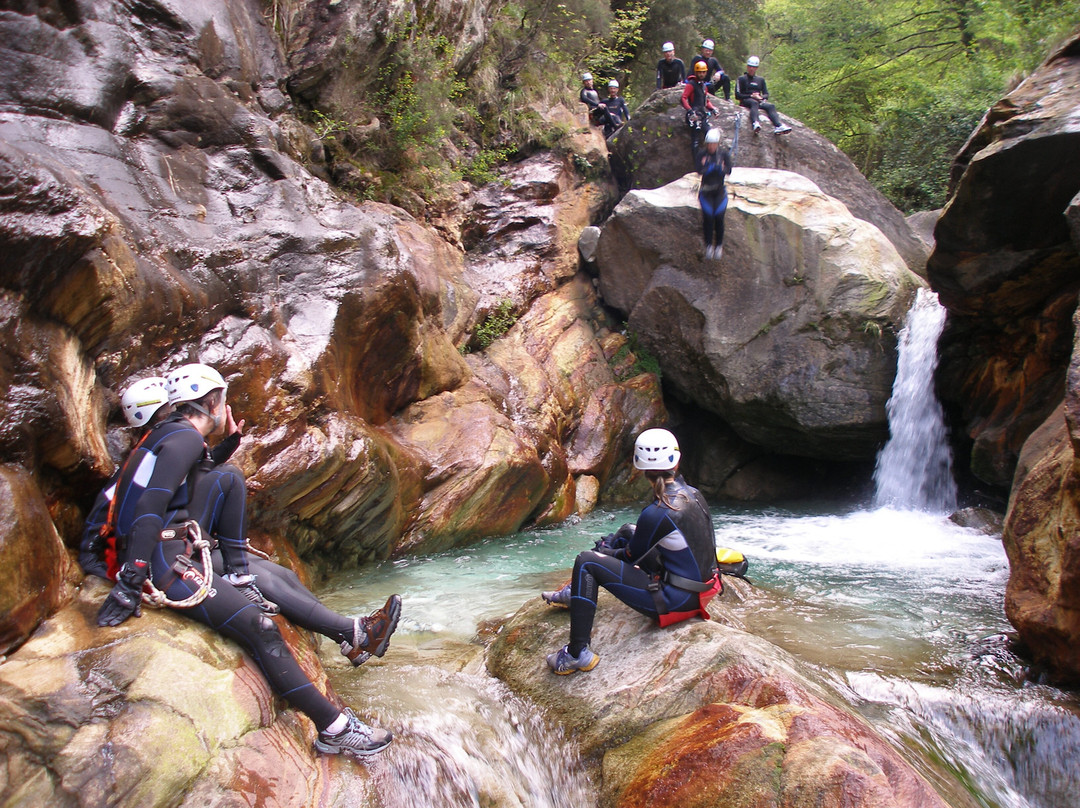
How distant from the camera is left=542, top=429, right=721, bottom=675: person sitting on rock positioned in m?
4.08

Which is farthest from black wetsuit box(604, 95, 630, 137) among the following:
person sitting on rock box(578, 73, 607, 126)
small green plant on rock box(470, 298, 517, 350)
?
small green plant on rock box(470, 298, 517, 350)

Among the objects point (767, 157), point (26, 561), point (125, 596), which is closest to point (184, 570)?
point (125, 596)

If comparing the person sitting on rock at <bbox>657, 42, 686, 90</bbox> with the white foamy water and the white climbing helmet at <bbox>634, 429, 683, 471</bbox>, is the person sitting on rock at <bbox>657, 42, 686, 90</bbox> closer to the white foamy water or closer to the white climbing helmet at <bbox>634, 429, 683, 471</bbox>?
the white foamy water

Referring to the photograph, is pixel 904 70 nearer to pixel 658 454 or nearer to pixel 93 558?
pixel 658 454

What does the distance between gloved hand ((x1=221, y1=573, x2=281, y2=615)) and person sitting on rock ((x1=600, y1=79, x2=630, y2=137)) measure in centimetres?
1423

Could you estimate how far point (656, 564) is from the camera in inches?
166

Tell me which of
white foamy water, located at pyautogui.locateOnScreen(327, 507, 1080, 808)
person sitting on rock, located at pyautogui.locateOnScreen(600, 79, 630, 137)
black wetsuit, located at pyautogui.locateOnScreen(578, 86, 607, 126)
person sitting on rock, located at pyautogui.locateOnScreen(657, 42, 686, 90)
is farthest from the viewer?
black wetsuit, located at pyautogui.locateOnScreen(578, 86, 607, 126)

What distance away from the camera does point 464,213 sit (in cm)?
1272

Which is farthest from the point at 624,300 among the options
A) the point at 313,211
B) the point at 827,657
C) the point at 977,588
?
the point at 827,657

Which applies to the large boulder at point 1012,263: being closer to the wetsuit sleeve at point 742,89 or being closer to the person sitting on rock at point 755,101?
the person sitting on rock at point 755,101

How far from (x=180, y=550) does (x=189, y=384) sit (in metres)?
0.85

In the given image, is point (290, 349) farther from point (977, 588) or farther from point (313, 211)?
point (977, 588)

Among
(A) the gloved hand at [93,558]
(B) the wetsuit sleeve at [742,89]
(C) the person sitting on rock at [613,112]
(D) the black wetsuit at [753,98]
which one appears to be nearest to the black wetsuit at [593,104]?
(C) the person sitting on rock at [613,112]

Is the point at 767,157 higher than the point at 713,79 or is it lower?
lower
